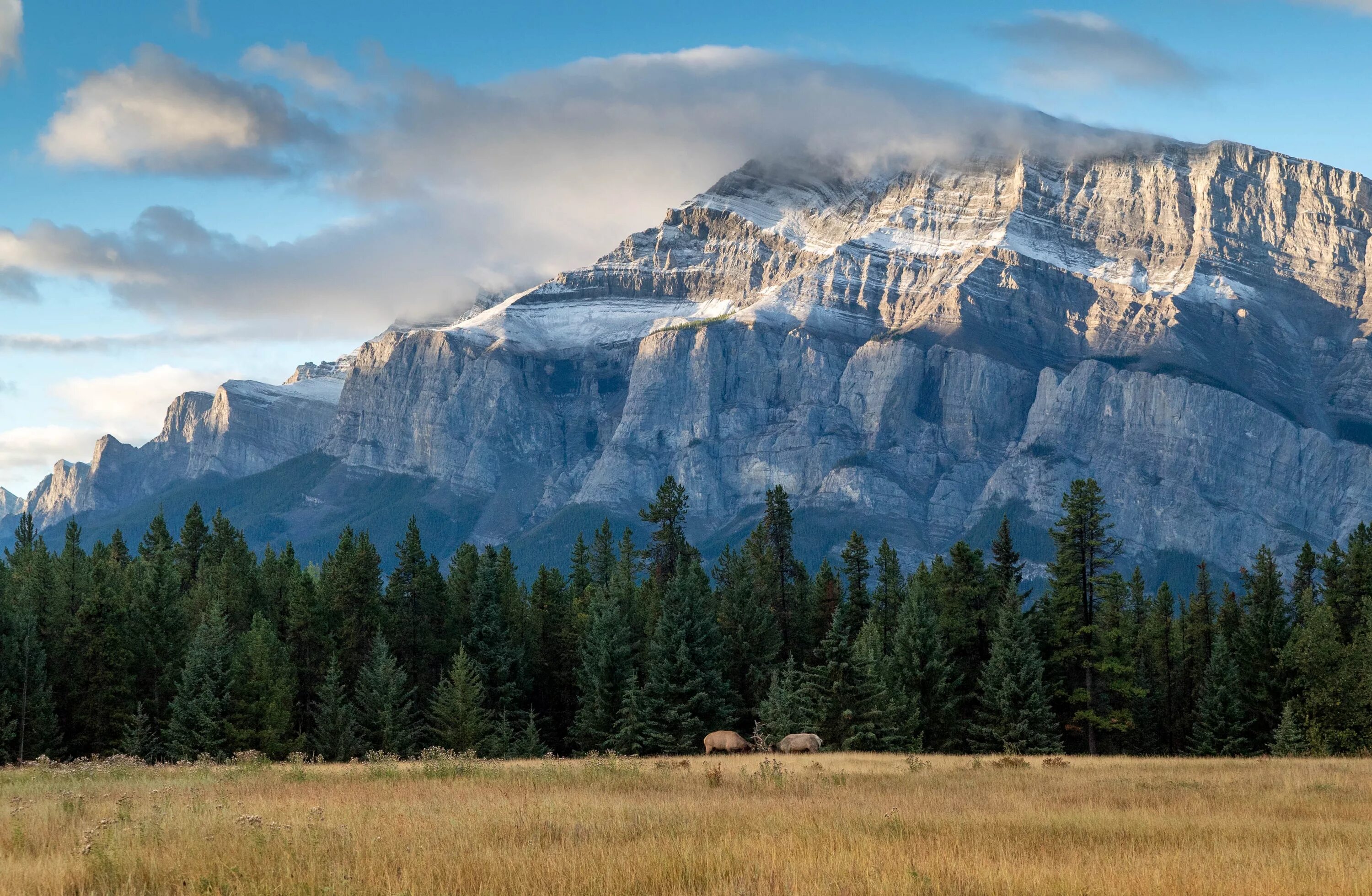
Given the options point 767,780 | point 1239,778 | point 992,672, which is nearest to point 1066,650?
point 992,672

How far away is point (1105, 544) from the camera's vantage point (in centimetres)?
6412

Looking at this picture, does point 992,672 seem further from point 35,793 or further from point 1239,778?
point 35,793

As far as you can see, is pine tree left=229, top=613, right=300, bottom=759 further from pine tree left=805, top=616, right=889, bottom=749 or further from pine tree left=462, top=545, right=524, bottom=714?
pine tree left=805, top=616, right=889, bottom=749

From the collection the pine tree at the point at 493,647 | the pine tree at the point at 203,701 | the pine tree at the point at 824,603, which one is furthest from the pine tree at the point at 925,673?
the pine tree at the point at 203,701

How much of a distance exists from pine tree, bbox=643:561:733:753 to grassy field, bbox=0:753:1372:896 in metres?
41.0

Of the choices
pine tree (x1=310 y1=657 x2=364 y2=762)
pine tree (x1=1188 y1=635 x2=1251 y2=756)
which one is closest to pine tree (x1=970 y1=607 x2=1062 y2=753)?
pine tree (x1=1188 y1=635 x2=1251 y2=756)

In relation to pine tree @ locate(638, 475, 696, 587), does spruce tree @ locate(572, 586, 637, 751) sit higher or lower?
lower

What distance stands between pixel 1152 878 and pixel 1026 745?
172 ft

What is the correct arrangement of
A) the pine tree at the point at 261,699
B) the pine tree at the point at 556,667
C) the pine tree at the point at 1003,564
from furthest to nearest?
the pine tree at the point at 556,667 → the pine tree at the point at 1003,564 → the pine tree at the point at 261,699

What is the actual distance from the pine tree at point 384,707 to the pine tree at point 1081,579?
117 ft

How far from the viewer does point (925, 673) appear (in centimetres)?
7112

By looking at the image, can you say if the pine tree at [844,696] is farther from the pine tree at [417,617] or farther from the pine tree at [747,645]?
the pine tree at [417,617]

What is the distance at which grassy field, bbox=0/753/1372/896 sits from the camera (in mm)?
14180

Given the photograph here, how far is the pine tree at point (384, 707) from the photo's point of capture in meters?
67.9
